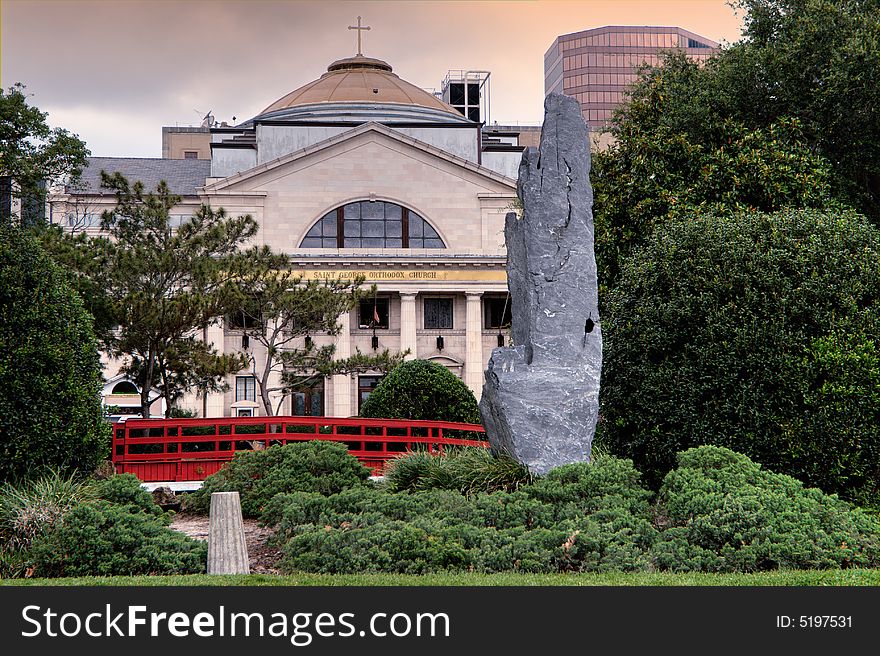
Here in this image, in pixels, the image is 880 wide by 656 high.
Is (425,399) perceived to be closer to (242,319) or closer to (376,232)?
(242,319)

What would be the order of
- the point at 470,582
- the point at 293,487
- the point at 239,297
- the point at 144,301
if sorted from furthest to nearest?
the point at 239,297 → the point at 144,301 → the point at 293,487 → the point at 470,582

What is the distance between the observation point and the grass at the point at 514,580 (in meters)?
8.38

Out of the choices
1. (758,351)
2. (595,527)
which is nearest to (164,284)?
(758,351)

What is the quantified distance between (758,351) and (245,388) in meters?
35.5

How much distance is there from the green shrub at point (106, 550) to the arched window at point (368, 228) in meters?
37.5

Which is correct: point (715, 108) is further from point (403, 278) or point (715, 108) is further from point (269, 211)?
point (269, 211)

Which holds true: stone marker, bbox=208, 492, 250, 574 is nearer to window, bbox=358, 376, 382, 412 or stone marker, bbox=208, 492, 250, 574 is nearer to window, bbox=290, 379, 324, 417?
window, bbox=290, 379, 324, 417

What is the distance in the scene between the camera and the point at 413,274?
150ft

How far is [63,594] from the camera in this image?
7.78 meters

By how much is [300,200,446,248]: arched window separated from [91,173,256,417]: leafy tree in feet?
67.7

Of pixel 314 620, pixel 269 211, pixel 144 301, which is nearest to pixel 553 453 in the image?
pixel 314 620

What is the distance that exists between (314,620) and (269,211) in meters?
41.8

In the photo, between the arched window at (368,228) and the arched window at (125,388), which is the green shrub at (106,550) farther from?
the arched window at (125,388)

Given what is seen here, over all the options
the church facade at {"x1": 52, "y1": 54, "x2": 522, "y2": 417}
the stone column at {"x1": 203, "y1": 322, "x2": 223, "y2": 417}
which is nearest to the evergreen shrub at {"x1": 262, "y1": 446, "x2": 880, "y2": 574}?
the church facade at {"x1": 52, "y1": 54, "x2": 522, "y2": 417}
